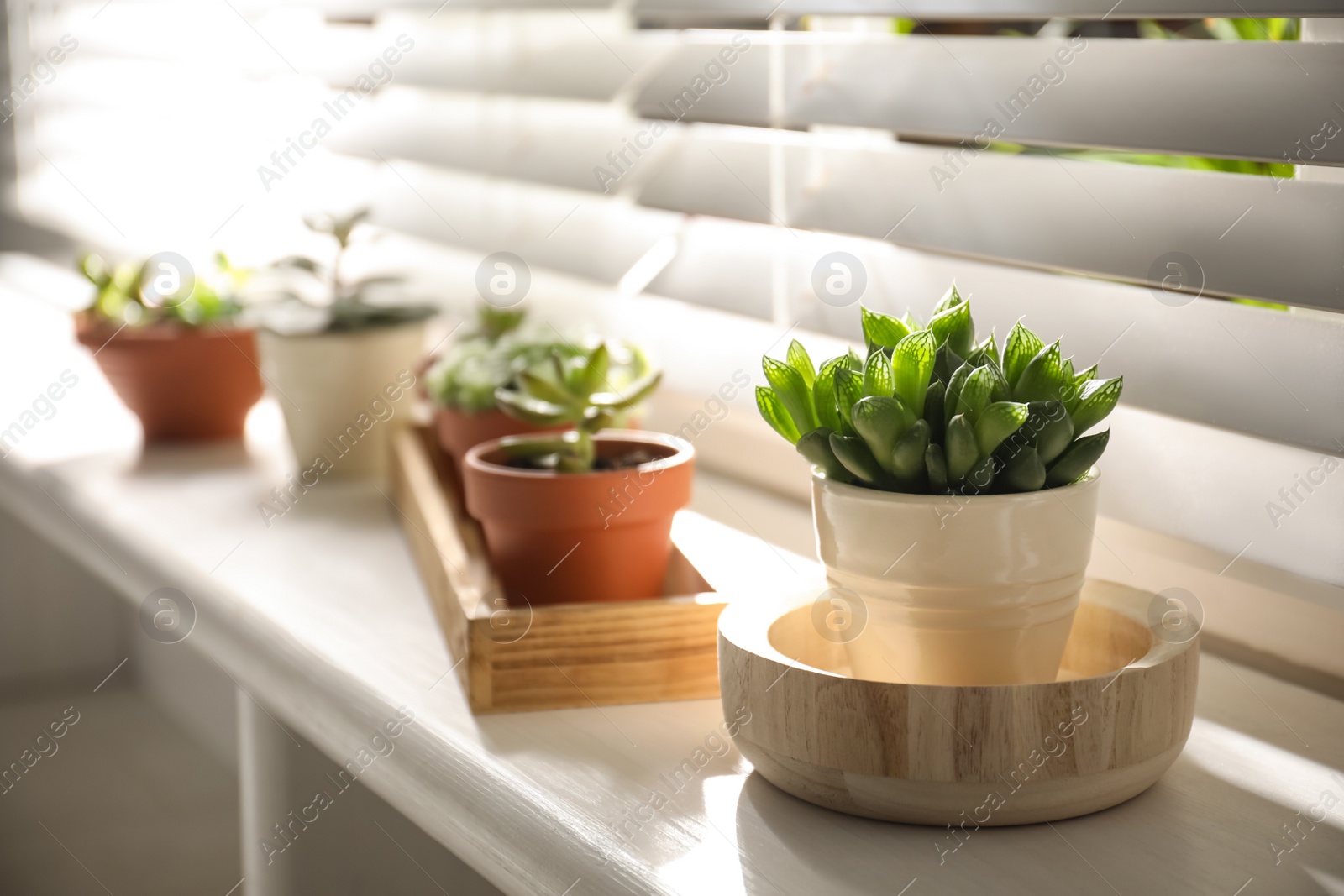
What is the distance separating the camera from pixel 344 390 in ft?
4.19

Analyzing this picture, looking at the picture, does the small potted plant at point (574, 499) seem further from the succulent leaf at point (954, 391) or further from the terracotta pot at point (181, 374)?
the terracotta pot at point (181, 374)

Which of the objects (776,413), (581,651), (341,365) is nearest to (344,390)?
(341,365)

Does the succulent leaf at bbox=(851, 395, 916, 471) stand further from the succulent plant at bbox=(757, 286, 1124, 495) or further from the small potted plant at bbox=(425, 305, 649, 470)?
the small potted plant at bbox=(425, 305, 649, 470)

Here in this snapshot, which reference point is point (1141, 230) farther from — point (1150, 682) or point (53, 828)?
point (53, 828)

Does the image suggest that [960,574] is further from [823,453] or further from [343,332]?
[343,332]

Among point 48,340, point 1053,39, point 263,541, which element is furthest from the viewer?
point 48,340

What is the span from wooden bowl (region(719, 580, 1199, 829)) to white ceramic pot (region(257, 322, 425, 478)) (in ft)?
2.46

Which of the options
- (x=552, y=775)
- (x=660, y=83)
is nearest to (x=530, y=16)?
(x=660, y=83)

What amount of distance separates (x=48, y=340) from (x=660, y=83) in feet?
4.13

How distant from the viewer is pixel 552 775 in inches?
26.7

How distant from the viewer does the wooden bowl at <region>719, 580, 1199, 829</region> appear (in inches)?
22.4

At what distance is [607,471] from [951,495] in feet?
1.00

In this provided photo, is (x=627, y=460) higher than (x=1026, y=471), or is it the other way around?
(x=1026, y=471)

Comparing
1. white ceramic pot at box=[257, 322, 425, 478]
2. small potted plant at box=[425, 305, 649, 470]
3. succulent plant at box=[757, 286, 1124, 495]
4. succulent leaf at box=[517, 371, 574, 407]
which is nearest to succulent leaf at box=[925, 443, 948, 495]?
succulent plant at box=[757, 286, 1124, 495]
